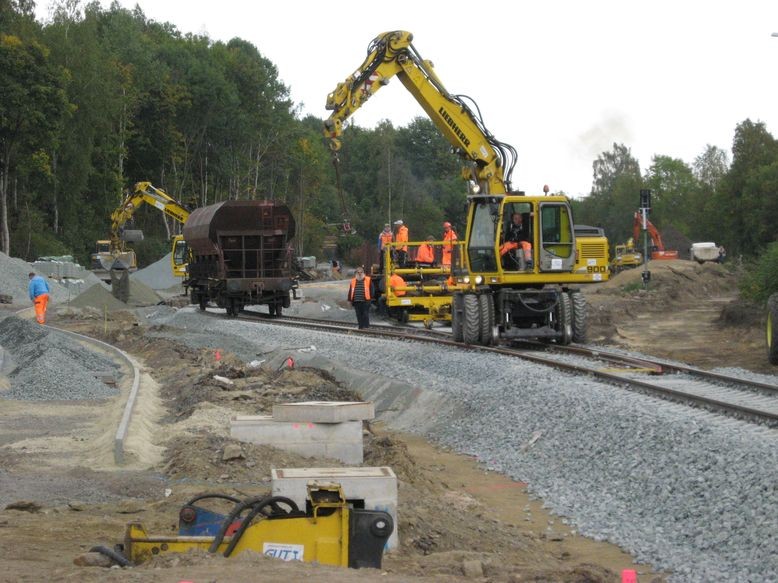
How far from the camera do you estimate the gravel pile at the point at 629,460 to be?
784cm

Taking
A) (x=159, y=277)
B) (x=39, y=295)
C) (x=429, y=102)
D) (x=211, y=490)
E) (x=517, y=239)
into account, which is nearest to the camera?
(x=211, y=490)

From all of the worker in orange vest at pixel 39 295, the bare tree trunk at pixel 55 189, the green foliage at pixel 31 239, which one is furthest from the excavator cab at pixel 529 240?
the bare tree trunk at pixel 55 189

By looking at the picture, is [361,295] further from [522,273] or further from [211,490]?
[211,490]

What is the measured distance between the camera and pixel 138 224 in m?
77.9

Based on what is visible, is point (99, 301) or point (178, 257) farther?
point (178, 257)

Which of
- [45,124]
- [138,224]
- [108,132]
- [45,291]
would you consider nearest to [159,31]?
[138,224]

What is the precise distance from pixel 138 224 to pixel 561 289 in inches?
2385

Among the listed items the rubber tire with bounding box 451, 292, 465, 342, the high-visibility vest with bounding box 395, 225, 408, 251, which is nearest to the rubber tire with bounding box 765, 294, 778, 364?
the rubber tire with bounding box 451, 292, 465, 342

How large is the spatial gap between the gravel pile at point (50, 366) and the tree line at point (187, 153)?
57.8ft

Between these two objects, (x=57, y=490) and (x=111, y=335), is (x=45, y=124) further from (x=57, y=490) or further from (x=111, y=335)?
(x=57, y=490)

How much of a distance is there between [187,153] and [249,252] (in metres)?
45.3

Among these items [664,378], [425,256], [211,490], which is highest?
[425,256]

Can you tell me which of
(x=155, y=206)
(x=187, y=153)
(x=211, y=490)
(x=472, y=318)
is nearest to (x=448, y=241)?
(x=472, y=318)

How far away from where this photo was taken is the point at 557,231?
68.2 feet
